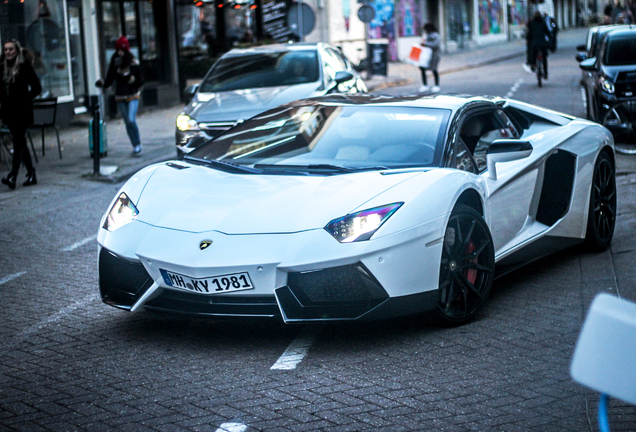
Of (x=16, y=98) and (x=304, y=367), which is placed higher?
(x=16, y=98)

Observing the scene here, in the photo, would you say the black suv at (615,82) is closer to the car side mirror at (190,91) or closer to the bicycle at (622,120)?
the bicycle at (622,120)

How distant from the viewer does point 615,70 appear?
44.7 ft

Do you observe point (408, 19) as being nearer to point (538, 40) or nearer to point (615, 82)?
point (538, 40)

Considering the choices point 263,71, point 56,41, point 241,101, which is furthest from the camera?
point 56,41

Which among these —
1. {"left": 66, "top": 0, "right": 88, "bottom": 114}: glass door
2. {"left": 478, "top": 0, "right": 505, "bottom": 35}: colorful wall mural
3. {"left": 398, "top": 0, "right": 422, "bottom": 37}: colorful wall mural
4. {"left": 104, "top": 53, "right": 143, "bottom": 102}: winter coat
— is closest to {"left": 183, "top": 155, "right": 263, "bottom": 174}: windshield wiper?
{"left": 104, "top": 53, "right": 143, "bottom": 102}: winter coat

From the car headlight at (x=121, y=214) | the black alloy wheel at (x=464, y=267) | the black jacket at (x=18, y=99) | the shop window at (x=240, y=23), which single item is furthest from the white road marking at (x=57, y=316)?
the shop window at (x=240, y=23)

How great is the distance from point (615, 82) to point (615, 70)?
32cm

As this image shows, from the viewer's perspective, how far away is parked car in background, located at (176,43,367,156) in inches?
444

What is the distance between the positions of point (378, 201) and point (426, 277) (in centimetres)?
48

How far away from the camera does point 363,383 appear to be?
4.20 m

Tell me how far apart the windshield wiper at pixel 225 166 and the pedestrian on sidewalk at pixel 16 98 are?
612 cm

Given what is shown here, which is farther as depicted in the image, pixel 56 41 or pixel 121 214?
pixel 56 41

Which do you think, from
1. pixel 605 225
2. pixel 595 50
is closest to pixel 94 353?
pixel 605 225

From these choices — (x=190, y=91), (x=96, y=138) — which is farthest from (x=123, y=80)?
(x=190, y=91)
